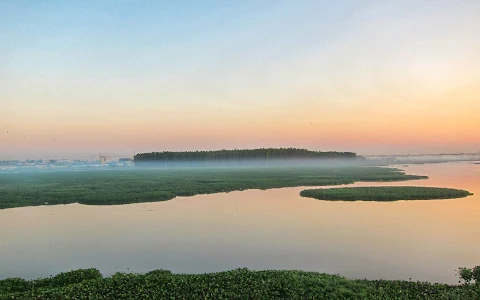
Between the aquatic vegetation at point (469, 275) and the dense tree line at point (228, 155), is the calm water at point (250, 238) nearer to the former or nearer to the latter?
the aquatic vegetation at point (469, 275)

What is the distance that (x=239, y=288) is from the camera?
1191 cm

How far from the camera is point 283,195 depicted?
43438 millimetres

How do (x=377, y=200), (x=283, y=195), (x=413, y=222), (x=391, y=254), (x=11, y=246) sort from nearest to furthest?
(x=391, y=254)
(x=11, y=246)
(x=413, y=222)
(x=377, y=200)
(x=283, y=195)

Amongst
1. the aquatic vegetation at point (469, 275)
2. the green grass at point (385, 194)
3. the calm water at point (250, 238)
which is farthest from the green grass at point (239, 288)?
the green grass at point (385, 194)

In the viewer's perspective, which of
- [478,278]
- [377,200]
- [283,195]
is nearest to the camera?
[478,278]

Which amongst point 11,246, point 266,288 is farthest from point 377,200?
point 11,246

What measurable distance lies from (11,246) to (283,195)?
28408mm

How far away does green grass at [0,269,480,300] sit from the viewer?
37.2ft

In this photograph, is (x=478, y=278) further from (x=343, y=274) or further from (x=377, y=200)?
(x=377, y=200)

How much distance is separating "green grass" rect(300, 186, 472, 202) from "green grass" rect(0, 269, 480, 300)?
2555cm

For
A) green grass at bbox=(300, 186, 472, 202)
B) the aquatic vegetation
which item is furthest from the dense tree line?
the aquatic vegetation

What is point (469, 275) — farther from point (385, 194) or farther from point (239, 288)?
point (385, 194)

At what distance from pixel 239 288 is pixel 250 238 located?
10.3 metres

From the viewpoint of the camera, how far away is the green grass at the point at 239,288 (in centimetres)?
1135
